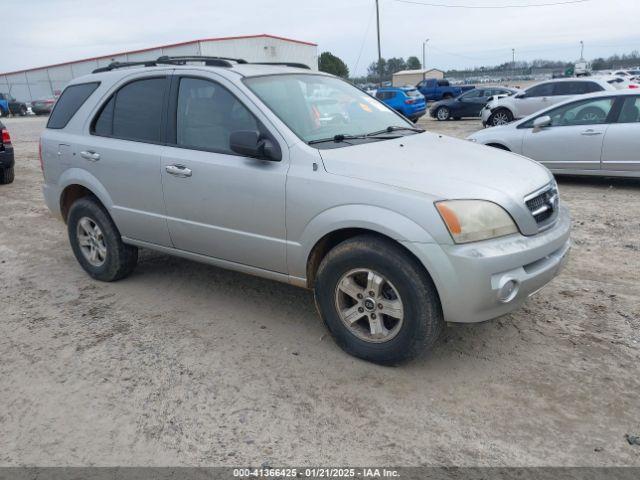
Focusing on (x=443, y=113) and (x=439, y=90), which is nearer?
(x=443, y=113)

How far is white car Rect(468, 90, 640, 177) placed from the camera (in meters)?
7.80

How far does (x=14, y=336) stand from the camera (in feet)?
13.3

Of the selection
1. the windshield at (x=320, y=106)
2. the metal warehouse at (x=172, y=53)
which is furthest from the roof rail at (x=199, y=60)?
the metal warehouse at (x=172, y=53)

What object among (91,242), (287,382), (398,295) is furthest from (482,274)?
(91,242)

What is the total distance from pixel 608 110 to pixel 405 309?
21.7 feet

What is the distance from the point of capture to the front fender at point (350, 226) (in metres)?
3.06

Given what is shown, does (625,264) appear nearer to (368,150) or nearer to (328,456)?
(368,150)

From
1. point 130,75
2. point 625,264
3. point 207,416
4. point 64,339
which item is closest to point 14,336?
point 64,339

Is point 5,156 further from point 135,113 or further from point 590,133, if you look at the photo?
point 590,133

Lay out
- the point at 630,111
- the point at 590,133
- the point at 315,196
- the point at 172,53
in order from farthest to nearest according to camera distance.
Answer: the point at 172,53 → the point at 590,133 → the point at 630,111 → the point at 315,196

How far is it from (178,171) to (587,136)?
6522 millimetres

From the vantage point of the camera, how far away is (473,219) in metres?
3.00

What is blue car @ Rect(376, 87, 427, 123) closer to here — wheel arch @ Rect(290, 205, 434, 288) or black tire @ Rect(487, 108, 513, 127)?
black tire @ Rect(487, 108, 513, 127)

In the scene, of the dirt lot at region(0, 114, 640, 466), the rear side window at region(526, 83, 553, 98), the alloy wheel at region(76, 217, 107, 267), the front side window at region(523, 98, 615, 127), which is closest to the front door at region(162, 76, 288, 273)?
the dirt lot at region(0, 114, 640, 466)
